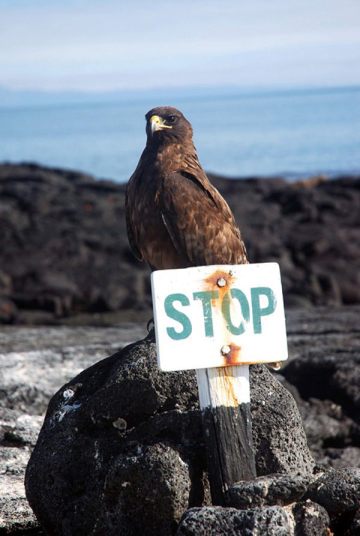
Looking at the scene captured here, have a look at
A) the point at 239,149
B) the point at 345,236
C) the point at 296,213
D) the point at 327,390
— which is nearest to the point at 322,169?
the point at 239,149

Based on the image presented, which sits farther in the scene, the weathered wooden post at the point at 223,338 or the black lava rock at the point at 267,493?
the weathered wooden post at the point at 223,338

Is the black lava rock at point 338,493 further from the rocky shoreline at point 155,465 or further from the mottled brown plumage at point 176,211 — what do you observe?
the mottled brown plumage at point 176,211

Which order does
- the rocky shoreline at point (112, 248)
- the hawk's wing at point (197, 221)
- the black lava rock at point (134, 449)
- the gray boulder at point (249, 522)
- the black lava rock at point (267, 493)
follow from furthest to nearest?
1. the rocky shoreline at point (112, 248)
2. the hawk's wing at point (197, 221)
3. the black lava rock at point (134, 449)
4. the black lava rock at point (267, 493)
5. the gray boulder at point (249, 522)

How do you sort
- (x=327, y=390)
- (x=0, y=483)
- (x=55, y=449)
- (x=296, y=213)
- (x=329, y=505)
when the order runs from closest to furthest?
1. (x=329, y=505)
2. (x=55, y=449)
3. (x=0, y=483)
4. (x=327, y=390)
5. (x=296, y=213)

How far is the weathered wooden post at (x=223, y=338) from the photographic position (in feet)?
14.0

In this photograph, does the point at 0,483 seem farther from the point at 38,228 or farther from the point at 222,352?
the point at 38,228

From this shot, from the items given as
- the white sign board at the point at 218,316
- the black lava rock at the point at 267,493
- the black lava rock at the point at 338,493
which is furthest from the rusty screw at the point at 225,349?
the black lava rock at the point at 338,493

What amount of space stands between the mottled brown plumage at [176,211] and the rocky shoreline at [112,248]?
27.5 ft

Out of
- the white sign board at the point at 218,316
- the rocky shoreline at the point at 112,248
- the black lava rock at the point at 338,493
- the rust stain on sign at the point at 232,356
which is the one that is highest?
the rocky shoreline at the point at 112,248

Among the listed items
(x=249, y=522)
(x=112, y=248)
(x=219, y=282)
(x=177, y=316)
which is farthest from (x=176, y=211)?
(x=112, y=248)

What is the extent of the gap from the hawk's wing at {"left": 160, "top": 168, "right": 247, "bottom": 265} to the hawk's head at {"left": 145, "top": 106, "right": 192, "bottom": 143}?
36 centimetres

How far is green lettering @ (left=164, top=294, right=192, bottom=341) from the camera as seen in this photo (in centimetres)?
426

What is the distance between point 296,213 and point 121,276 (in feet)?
26.8

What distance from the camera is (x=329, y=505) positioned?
4234 mm
